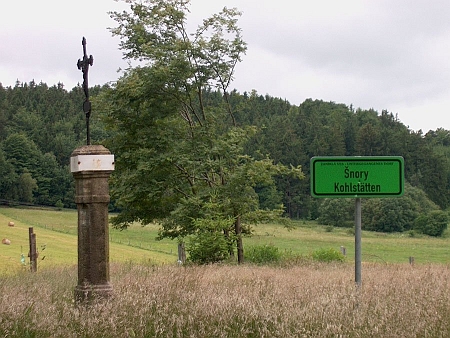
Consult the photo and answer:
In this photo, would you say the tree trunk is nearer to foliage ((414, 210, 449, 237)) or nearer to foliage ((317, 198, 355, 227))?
foliage ((414, 210, 449, 237))

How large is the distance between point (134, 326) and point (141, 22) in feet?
59.7

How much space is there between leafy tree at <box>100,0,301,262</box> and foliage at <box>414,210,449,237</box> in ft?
223

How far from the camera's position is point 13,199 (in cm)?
9419

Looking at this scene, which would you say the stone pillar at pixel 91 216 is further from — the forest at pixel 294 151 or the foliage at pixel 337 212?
the foliage at pixel 337 212

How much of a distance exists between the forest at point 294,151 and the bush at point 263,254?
1566 inches

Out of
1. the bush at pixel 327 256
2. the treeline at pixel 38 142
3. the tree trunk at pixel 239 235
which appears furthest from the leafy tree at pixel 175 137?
the treeline at pixel 38 142

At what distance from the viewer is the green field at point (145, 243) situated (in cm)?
3303

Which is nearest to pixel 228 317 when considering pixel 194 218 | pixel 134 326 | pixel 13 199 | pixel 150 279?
pixel 134 326

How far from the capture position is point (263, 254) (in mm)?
23438

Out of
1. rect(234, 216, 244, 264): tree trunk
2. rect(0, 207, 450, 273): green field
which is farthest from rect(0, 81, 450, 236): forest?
rect(234, 216, 244, 264): tree trunk

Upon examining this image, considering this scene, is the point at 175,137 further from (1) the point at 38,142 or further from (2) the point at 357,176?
(1) the point at 38,142

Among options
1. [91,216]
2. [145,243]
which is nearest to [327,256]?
[91,216]

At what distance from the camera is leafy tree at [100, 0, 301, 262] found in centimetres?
2080

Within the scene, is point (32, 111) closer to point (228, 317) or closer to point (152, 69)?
point (152, 69)
